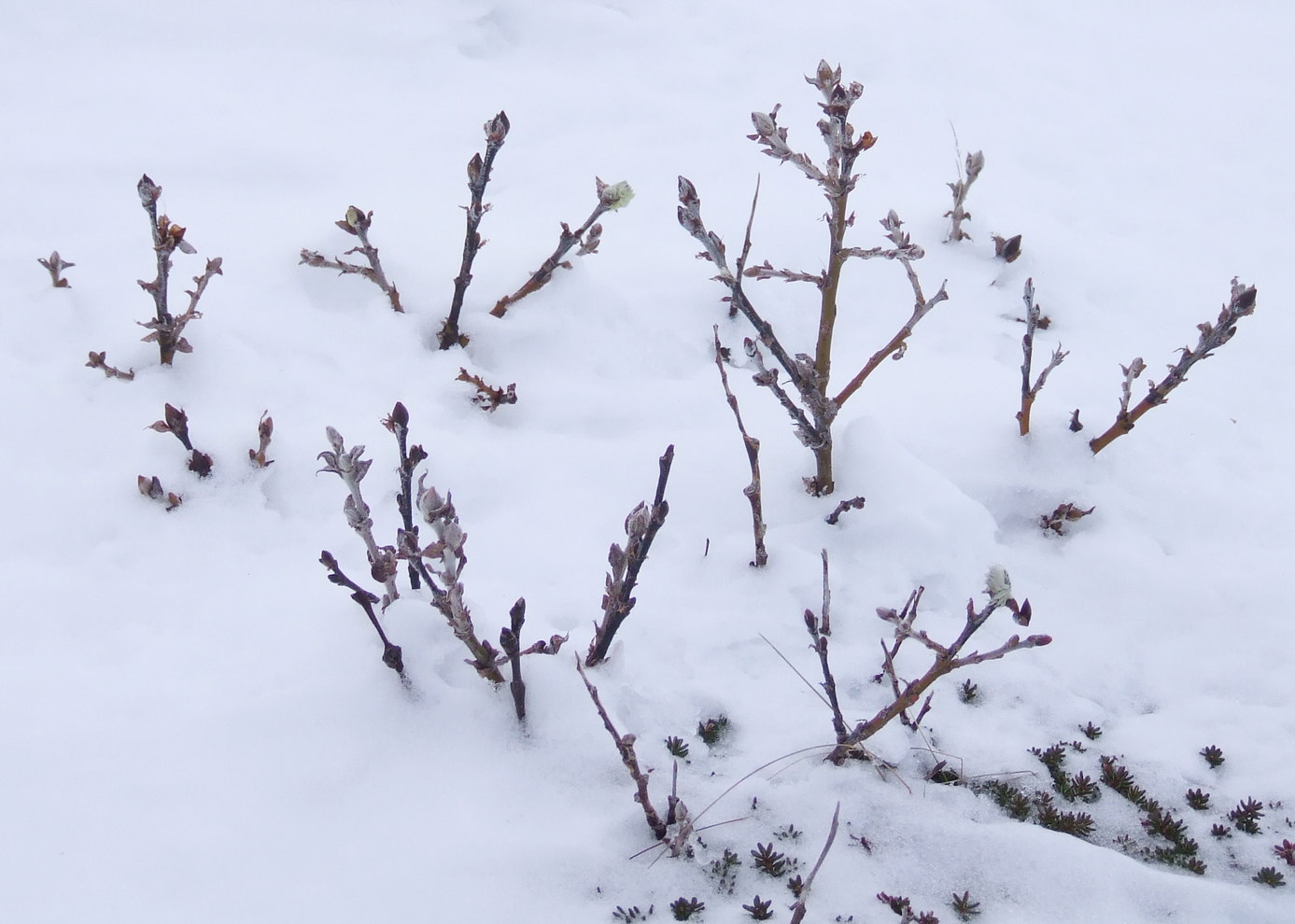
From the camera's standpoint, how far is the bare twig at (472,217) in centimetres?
290

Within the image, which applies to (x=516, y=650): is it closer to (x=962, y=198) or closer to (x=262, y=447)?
(x=262, y=447)

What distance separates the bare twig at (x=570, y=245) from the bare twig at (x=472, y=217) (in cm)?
19

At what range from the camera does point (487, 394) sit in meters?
3.15

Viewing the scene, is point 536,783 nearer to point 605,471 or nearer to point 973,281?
point 605,471

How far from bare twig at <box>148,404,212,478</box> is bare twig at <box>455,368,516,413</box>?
0.90 meters

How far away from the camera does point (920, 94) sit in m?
4.79

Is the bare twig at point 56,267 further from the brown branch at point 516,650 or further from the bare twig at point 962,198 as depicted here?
the bare twig at point 962,198

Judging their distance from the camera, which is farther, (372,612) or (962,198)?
(962,198)

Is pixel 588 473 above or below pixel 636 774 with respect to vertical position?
above

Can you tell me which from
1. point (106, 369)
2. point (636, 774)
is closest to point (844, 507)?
point (636, 774)

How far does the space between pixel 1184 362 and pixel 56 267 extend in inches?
158

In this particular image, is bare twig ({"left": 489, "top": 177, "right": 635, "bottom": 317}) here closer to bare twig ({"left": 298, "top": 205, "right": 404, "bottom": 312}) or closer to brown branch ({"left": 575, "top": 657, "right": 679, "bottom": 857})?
bare twig ({"left": 298, "top": 205, "right": 404, "bottom": 312})

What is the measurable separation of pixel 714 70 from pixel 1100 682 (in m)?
3.74

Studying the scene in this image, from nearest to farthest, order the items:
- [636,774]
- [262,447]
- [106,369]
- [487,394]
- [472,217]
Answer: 1. [636,774]
2. [262,447]
3. [106,369]
4. [472,217]
5. [487,394]
